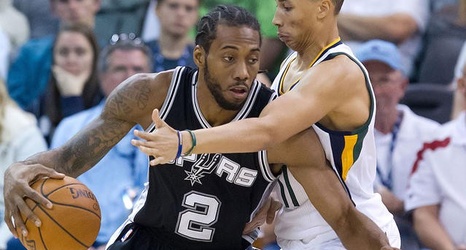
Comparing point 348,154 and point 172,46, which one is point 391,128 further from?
point 348,154

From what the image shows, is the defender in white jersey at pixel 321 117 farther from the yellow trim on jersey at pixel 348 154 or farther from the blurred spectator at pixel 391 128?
the blurred spectator at pixel 391 128

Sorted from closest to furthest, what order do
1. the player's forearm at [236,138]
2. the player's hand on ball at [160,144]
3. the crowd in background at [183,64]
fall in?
the player's hand on ball at [160,144] → the player's forearm at [236,138] → the crowd in background at [183,64]

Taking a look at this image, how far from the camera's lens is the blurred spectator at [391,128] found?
7.16m

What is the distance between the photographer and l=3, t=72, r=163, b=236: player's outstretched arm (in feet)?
15.7

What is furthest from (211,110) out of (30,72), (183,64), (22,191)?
(30,72)

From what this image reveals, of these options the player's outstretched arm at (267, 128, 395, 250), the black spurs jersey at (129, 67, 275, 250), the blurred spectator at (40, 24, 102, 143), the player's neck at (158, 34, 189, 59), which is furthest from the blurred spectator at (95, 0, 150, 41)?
the player's outstretched arm at (267, 128, 395, 250)

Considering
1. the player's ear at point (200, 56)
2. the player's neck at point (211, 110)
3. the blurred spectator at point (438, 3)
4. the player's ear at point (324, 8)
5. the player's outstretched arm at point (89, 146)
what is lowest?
the blurred spectator at point (438, 3)

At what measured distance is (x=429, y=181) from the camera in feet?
A: 22.8

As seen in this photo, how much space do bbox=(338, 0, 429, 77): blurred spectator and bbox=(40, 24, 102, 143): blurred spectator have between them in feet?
6.40

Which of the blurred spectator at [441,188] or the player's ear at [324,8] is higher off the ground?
the player's ear at [324,8]

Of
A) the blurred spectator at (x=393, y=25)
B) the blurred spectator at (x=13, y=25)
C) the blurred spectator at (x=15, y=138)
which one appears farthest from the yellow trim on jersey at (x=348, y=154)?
the blurred spectator at (x=13, y=25)

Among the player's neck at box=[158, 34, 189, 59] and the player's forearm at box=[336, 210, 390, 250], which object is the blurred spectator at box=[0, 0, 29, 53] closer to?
the player's neck at box=[158, 34, 189, 59]

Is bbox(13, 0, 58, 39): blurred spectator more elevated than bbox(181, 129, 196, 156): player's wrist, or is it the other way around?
bbox(181, 129, 196, 156): player's wrist

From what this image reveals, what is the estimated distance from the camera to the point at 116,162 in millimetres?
7211
